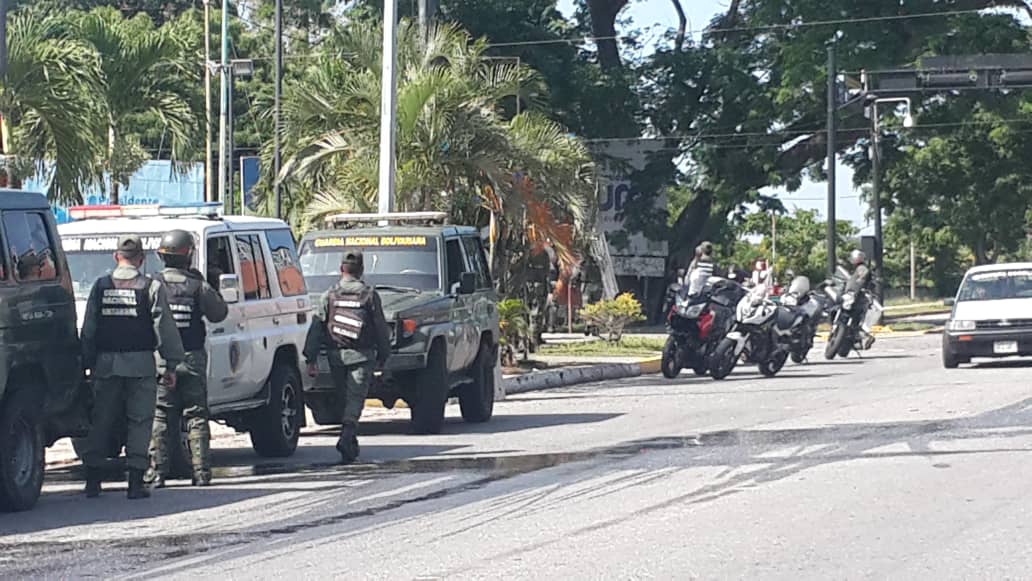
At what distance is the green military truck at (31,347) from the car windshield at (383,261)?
5.29 m

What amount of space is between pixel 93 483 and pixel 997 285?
57.3 feet

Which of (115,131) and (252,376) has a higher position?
(115,131)

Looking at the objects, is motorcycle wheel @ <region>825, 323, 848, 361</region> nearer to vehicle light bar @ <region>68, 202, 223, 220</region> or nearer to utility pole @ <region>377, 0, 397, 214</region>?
utility pole @ <region>377, 0, 397, 214</region>

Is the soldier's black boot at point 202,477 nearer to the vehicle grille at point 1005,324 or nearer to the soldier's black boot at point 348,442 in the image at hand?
the soldier's black boot at point 348,442

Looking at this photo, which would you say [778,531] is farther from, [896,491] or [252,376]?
[252,376]

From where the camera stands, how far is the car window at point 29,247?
11555 millimetres

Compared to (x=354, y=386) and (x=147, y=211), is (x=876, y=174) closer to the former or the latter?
(x=354, y=386)

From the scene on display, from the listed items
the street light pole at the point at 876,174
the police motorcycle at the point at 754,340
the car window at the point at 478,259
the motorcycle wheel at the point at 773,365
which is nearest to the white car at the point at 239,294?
the car window at the point at 478,259

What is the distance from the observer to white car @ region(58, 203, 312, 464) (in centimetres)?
1388

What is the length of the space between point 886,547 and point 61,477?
24.5 feet

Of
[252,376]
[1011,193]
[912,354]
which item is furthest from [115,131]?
[1011,193]

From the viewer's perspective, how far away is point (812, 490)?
465 inches

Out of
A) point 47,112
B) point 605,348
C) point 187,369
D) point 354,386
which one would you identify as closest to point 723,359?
point 605,348

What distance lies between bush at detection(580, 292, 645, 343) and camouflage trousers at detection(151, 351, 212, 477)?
20.5 m
